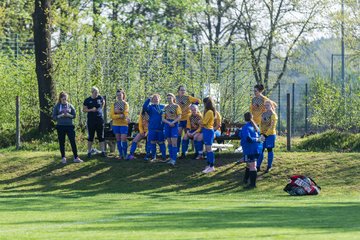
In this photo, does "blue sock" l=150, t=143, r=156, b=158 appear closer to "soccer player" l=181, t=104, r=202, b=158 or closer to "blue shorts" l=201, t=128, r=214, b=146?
"soccer player" l=181, t=104, r=202, b=158

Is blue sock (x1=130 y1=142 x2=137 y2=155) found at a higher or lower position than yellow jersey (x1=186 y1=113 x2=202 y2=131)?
lower

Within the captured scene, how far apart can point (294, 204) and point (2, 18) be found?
3389 centimetres

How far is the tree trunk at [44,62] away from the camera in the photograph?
35.5 m

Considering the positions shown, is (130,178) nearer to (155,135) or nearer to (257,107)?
(155,135)

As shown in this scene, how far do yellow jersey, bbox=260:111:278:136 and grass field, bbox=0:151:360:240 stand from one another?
117cm

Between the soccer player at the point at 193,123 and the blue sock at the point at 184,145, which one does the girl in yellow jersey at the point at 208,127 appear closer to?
the soccer player at the point at 193,123

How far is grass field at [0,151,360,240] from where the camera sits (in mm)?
15789

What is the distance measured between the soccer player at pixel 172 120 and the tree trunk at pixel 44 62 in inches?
294

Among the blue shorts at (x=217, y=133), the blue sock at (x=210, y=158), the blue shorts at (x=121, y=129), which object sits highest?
the blue shorts at (x=121, y=129)

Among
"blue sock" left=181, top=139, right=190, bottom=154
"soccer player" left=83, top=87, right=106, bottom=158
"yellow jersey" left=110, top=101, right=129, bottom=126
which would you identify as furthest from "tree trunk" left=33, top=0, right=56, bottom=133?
"blue sock" left=181, top=139, right=190, bottom=154

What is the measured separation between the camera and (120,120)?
30.0m

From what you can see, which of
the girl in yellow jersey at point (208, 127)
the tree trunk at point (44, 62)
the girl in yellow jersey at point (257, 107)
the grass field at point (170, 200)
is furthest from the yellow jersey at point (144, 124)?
the tree trunk at point (44, 62)

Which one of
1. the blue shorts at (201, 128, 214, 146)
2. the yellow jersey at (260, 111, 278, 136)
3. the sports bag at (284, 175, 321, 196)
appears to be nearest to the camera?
the sports bag at (284, 175, 321, 196)

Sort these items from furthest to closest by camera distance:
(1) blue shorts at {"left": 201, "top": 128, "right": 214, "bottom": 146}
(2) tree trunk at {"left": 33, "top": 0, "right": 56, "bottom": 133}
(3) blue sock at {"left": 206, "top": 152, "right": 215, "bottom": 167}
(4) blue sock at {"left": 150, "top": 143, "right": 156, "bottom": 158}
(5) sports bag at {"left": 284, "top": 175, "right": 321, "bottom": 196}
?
(2) tree trunk at {"left": 33, "top": 0, "right": 56, "bottom": 133} < (4) blue sock at {"left": 150, "top": 143, "right": 156, "bottom": 158} < (3) blue sock at {"left": 206, "top": 152, "right": 215, "bottom": 167} < (1) blue shorts at {"left": 201, "top": 128, "right": 214, "bottom": 146} < (5) sports bag at {"left": 284, "top": 175, "right": 321, "bottom": 196}
